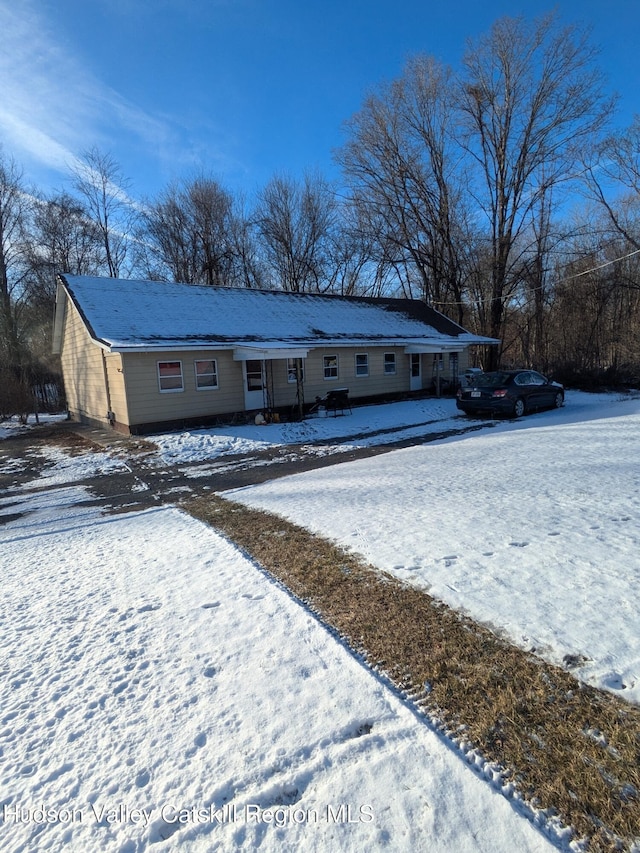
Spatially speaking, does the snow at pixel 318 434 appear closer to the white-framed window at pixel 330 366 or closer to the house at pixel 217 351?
the house at pixel 217 351

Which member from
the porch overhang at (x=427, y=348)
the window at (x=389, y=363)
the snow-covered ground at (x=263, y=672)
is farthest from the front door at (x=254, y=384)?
the snow-covered ground at (x=263, y=672)

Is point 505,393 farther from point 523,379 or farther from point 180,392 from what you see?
point 180,392

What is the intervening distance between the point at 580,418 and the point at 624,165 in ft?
62.2

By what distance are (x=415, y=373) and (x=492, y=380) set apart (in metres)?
7.20

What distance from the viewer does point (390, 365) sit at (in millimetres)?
20516

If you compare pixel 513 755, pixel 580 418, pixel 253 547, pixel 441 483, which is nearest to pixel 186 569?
pixel 253 547

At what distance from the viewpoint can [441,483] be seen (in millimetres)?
6812

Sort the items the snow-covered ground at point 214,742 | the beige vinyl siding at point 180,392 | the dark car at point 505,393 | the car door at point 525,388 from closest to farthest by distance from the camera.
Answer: the snow-covered ground at point 214,742 < the beige vinyl siding at point 180,392 < the dark car at point 505,393 < the car door at point 525,388

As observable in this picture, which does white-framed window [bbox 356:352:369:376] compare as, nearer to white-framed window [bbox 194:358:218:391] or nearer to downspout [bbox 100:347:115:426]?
white-framed window [bbox 194:358:218:391]

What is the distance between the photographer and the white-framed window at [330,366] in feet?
59.3

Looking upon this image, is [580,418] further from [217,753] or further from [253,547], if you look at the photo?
[217,753]

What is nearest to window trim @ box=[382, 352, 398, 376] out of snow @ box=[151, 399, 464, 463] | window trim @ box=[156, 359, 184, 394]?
snow @ box=[151, 399, 464, 463]

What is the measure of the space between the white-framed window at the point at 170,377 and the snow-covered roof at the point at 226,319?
0.79 m

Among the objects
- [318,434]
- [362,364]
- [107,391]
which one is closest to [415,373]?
[362,364]
